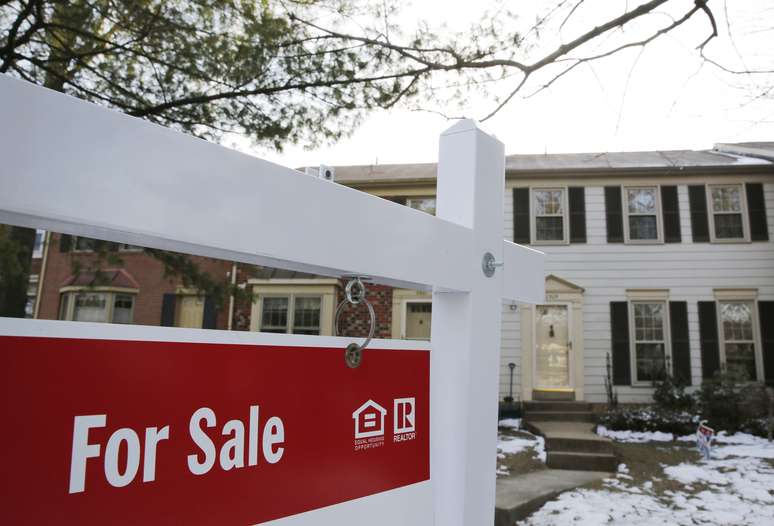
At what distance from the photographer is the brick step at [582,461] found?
280 inches

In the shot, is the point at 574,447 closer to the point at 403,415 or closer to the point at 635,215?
the point at 635,215

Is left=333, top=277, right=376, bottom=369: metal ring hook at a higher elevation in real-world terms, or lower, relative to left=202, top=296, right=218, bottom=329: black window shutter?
lower

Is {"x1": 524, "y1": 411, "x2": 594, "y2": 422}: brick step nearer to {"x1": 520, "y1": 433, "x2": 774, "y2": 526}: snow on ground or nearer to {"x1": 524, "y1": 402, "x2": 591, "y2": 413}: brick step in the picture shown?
{"x1": 524, "y1": 402, "x2": 591, "y2": 413}: brick step

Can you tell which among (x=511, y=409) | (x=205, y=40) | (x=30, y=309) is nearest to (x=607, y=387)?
(x=511, y=409)

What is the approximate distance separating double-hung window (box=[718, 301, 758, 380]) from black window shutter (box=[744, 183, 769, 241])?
147 centimetres

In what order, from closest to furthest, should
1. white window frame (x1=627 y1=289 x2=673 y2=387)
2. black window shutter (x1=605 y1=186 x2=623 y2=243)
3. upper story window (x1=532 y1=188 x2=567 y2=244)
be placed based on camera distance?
white window frame (x1=627 y1=289 x2=673 y2=387) → black window shutter (x1=605 y1=186 x2=623 y2=243) → upper story window (x1=532 y1=188 x2=567 y2=244)

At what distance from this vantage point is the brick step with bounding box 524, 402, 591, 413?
35.3ft

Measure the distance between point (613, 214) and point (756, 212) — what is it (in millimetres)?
2953

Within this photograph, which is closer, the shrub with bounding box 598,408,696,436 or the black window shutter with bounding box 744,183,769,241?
the shrub with bounding box 598,408,696,436

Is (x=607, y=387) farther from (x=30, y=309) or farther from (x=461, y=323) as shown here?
(x=30, y=309)

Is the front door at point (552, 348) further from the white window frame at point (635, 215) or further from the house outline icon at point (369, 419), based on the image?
the house outline icon at point (369, 419)

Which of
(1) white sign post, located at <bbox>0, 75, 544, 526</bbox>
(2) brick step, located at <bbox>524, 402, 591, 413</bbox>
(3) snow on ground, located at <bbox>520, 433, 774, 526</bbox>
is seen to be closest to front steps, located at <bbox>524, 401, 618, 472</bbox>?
(3) snow on ground, located at <bbox>520, 433, 774, 526</bbox>

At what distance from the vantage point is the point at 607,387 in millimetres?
10977

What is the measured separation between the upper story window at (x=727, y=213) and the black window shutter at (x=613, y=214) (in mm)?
1901
